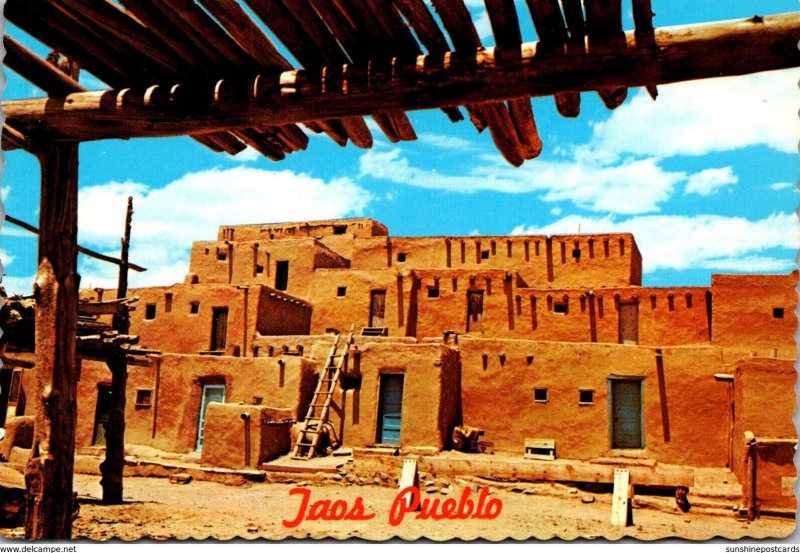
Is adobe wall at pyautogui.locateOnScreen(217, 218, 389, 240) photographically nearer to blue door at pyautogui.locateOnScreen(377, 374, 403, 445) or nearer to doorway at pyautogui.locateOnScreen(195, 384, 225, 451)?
doorway at pyautogui.locateOnScreen(195, 384, 225, 451)

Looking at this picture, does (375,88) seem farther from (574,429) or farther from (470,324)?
(470,324)

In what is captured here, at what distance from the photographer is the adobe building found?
18016 millimetres

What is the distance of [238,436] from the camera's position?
17562mm

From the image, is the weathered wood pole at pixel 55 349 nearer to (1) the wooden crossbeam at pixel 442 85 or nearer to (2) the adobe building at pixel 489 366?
(1) the wooden crossbeam at pixel 442 85

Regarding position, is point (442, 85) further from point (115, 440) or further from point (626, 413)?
point (626, 413)

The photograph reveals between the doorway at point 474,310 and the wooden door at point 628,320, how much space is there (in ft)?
15.0

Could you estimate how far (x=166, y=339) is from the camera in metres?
26.4

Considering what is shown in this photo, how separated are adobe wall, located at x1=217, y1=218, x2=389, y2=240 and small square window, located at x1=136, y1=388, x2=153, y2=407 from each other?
15869 mm

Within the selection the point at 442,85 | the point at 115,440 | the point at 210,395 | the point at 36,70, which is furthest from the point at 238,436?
the point at 442,85

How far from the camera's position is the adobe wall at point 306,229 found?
3697 centimetres

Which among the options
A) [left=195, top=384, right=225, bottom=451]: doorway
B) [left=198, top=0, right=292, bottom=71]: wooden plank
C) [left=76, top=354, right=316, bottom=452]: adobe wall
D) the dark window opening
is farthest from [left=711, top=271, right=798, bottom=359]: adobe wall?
[left=198, top=0, right=292, bottom=71]: wooden plank

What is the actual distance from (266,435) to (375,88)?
1483cm

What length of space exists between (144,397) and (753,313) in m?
17.0

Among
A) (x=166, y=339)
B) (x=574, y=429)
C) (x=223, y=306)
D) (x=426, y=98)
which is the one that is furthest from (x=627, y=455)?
(x=426, y=98)
